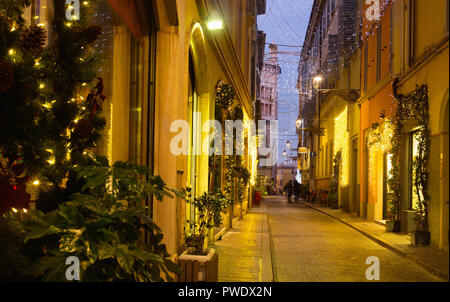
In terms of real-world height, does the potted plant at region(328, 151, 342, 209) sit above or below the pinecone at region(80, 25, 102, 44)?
below

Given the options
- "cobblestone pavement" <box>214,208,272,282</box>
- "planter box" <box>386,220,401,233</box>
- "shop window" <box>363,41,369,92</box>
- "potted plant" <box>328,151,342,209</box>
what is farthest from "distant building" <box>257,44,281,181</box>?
"cobblestone pavement" <box>214,208,272,282</box>

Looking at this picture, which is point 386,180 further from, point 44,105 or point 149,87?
point 44,105

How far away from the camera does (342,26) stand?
19.8 m

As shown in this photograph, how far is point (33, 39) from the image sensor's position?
278 cm

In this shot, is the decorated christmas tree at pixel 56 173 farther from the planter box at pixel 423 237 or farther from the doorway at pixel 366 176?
the doorway at pixel 366 176

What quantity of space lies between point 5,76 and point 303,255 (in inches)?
263

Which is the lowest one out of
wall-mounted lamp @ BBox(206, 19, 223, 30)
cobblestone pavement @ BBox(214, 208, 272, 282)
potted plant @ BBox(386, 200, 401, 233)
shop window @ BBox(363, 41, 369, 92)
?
cobblestone pavement @ BBox(214, 208, 272, 282)

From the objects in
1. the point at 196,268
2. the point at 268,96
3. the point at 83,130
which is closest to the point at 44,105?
the point at 83,130

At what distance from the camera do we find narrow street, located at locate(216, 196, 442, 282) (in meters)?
6.23

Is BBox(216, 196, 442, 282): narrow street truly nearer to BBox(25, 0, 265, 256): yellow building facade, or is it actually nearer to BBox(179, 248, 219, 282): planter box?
BBox(179, 248, 219, 282): planter box

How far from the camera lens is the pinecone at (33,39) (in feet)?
9.05

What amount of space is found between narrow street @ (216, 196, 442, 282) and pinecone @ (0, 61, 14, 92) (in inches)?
109

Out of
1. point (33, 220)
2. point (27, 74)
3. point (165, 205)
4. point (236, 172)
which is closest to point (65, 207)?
point (33, 220)

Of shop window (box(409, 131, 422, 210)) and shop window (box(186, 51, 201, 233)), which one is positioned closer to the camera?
shop window (box(409, 131, 422, 210))
